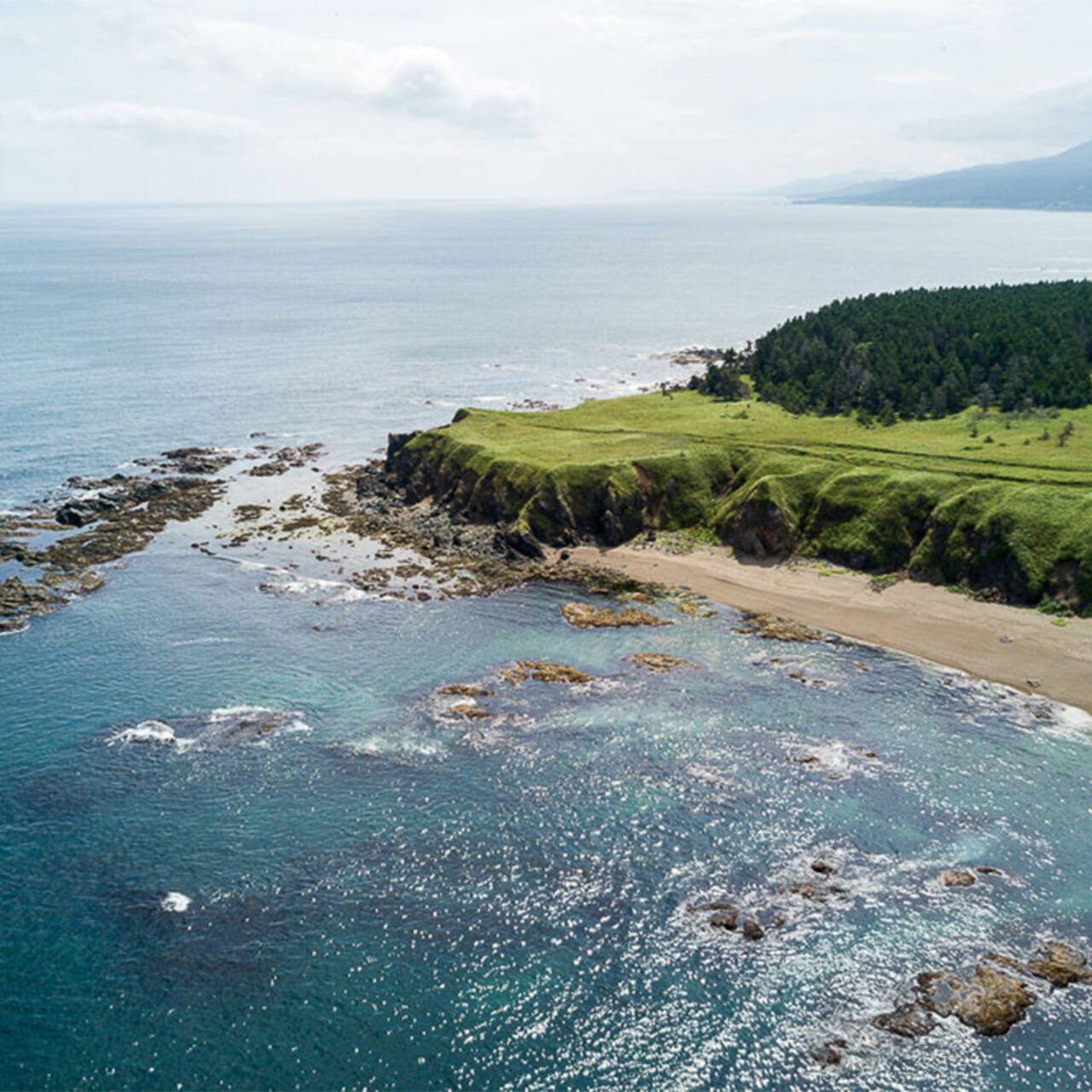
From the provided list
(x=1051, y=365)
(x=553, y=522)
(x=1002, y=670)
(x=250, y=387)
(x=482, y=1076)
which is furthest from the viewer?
(x=250, y=387)

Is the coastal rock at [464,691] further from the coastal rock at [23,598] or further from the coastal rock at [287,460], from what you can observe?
the coastal rock at [287,460]

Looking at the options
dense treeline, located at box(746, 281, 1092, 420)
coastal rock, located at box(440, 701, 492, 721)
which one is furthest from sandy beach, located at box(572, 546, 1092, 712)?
dense treeline, located at box(746, 281, 1092, 420)

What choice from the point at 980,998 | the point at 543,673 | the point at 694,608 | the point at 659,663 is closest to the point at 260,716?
the point at 543,673

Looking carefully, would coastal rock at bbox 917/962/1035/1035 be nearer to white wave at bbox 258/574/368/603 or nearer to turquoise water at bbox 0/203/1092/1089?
turquoise water at bbox 0/203/1092/1089

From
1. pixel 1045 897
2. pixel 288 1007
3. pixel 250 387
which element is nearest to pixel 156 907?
pixel 288 1007

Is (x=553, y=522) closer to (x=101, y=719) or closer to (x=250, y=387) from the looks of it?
(x=101, y=719)

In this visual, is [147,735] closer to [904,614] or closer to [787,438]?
[904,614]

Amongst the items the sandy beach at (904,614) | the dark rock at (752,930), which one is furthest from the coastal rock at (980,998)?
the sandy beach at (904,614)
